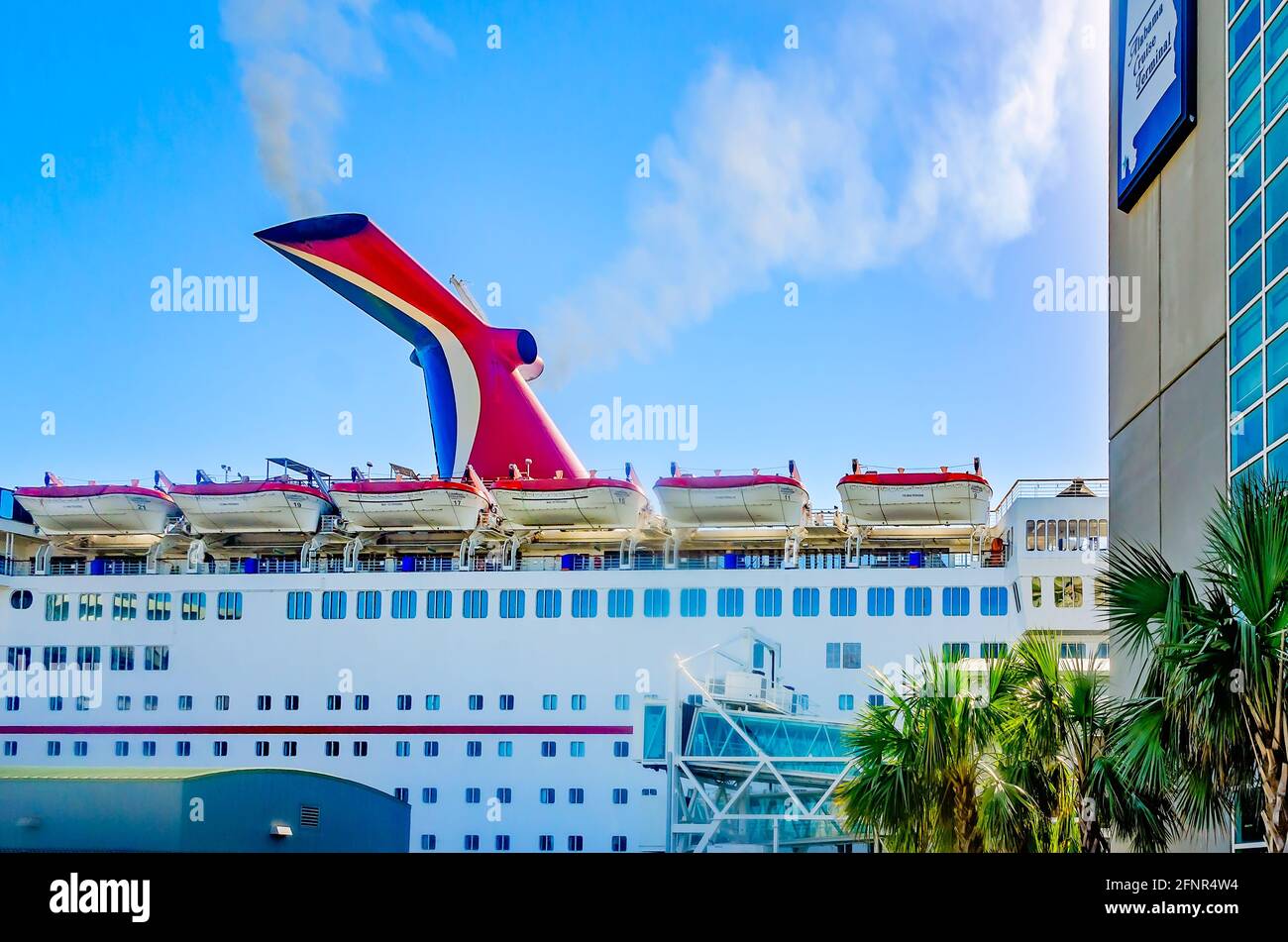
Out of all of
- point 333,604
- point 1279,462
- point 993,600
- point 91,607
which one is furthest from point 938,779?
point 91,607

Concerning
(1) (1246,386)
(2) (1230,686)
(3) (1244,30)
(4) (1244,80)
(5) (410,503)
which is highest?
(3) (1244,30)

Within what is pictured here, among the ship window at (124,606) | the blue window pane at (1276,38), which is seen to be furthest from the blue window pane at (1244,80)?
the ship window at (124,606)

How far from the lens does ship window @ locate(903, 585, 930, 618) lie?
Answer: 38.1m

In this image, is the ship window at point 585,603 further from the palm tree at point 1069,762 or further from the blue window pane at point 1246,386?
the blue window pane at point 1246,386

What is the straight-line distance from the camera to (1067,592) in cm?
3731

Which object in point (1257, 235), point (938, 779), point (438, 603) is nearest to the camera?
point (1257, 235)

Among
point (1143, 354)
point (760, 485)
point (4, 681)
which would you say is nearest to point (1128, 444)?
point (1143, 354)

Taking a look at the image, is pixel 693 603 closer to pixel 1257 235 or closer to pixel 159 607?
pixel 159 607

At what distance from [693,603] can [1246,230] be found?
25.4 metres

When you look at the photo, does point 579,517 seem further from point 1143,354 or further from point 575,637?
point 1143,354

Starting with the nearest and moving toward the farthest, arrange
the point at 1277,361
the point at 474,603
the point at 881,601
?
the point at 1277,361, the point at 881,601, the point at 474,603

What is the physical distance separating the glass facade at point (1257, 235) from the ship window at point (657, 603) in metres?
24.8

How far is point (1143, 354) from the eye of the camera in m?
19.0
